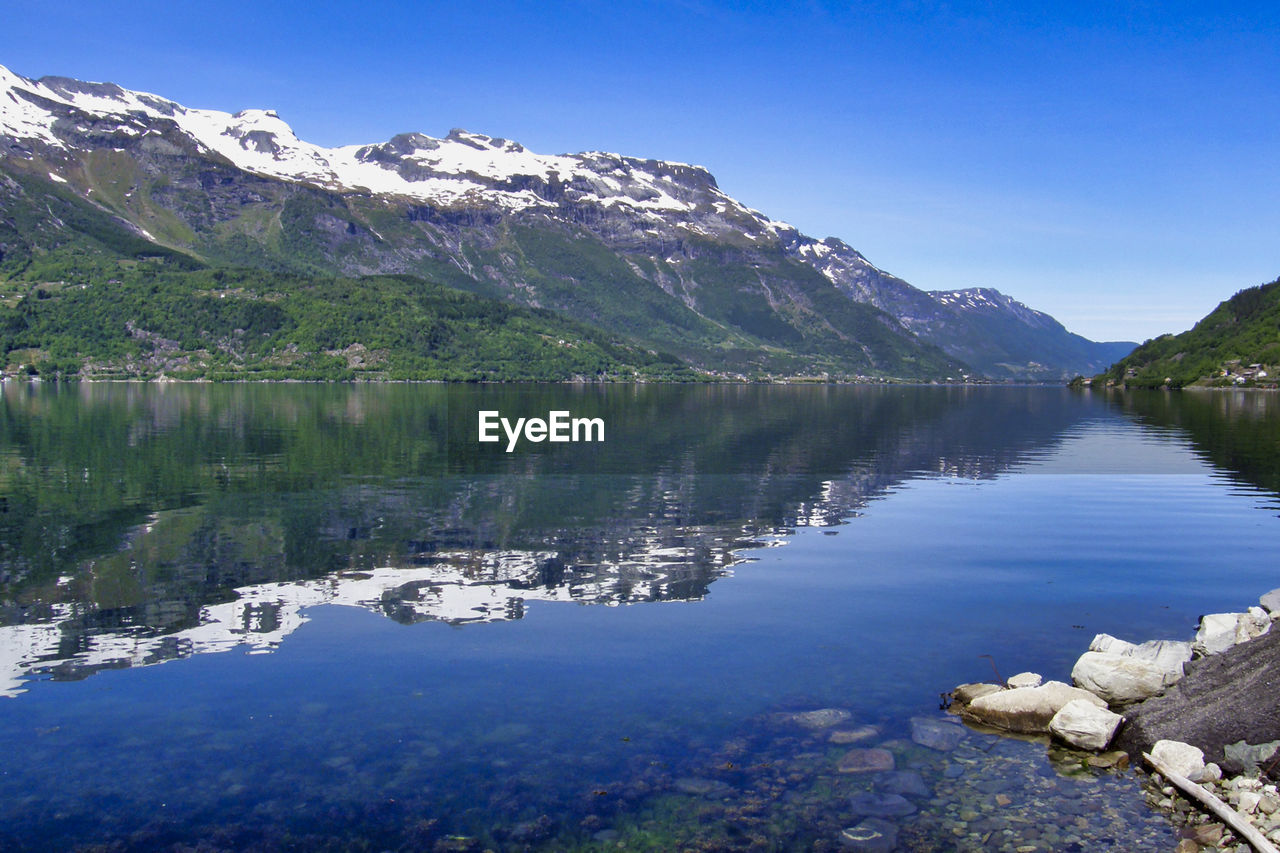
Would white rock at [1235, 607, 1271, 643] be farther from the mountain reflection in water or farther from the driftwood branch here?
the mountain reflection in water

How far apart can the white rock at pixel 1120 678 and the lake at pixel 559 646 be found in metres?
2.31

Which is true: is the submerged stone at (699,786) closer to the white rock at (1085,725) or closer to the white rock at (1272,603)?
the white rock at (1085,725)

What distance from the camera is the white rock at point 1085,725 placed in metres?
20.3

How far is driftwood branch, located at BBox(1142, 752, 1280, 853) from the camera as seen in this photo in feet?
50.4

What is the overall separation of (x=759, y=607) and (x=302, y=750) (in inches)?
668

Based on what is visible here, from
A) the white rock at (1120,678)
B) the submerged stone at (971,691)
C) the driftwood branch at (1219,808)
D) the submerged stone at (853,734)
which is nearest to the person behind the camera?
the driftwood branch at (1219,808)

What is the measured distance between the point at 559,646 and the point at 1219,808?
16.7 m

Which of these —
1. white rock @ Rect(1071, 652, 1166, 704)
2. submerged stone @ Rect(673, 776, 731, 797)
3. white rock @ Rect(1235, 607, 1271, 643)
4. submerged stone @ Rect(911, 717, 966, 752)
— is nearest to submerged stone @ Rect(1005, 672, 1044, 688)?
white rock @ Rect(1071, 652, 1166, 704)

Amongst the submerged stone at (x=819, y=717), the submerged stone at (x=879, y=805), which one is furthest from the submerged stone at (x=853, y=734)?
the submerged stone at (x=879, y=805)

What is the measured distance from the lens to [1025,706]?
2164 centimetres

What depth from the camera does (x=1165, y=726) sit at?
20312 mm

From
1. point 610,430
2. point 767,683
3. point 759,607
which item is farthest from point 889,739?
point 610,430

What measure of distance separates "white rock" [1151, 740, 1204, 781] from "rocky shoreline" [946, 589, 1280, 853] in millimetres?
20

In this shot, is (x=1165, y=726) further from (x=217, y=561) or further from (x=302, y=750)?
(x=217, y=561)
